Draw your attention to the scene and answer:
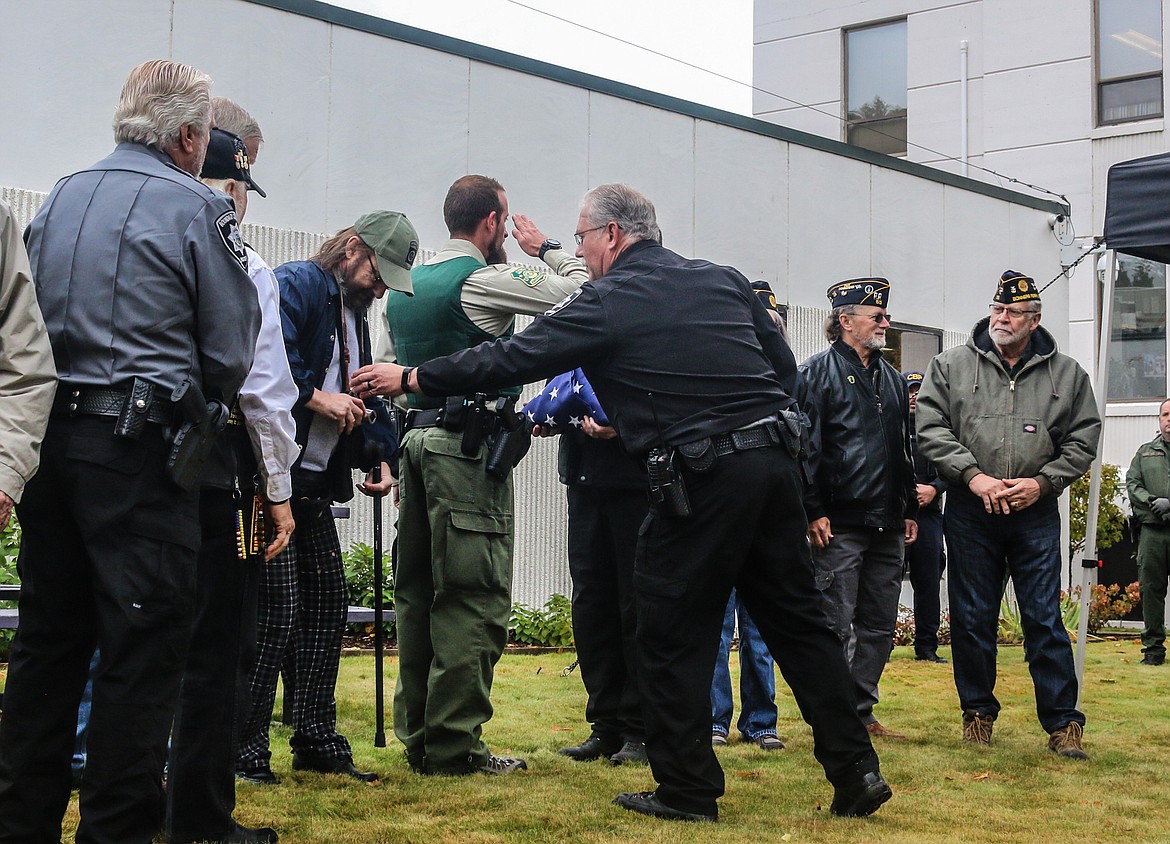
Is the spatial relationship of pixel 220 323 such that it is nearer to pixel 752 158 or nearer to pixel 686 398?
pixel 686 398

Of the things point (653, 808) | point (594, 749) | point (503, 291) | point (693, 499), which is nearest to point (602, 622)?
point (594, 749)

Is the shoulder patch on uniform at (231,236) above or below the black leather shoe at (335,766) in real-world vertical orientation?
above

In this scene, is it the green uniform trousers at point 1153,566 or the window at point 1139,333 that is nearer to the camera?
the green uniform trousers at point 1153,566

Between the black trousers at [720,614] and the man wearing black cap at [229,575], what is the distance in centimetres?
134

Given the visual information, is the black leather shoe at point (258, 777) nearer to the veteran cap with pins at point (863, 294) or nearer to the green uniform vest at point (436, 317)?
the green uniform vest at point (436, 317)

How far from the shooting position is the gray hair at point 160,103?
3514mm

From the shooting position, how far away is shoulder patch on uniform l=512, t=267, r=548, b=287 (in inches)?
202

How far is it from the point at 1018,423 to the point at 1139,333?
40.6ft

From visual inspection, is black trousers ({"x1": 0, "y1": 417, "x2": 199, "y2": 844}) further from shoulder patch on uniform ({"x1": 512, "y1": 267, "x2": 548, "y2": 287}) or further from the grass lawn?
shoulder patch on uniform ({"x1": 512, "y1": 267, "x2": 548, "y2": 287})

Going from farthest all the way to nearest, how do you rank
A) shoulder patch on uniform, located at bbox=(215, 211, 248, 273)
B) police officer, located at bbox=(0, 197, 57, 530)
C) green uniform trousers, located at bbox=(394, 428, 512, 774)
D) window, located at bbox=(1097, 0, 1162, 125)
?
window, located at bbox=(1097, 0, 1162, 125) → green uniform trousers, located at bbox=(394, 428, 512, 774) → shoulder patch on uniform, located at bbox=(215, 211, 248, 273) → police officer, located at bbox=(0, 197, 57, 530)

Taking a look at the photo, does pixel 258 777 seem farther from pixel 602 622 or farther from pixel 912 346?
pixel 912 346

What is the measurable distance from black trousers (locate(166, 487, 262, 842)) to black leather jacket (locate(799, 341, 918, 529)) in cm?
327

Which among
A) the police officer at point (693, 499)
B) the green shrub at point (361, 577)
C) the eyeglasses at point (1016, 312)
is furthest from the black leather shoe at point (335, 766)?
the green shrub at point (361, 577)

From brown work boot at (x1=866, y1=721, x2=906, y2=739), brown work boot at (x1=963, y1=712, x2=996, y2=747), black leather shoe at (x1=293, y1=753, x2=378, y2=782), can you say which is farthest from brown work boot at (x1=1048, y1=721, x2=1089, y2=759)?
black leather shoe at (x1=293, y1=753, x2=378, y2=782)
